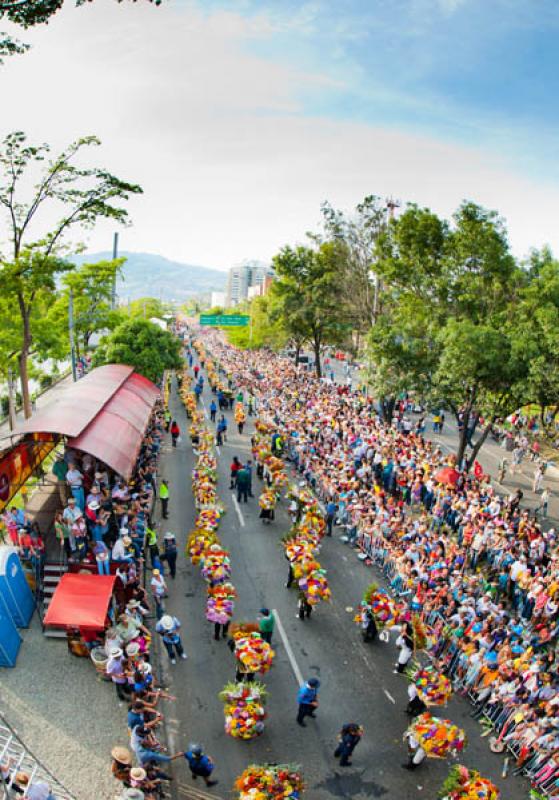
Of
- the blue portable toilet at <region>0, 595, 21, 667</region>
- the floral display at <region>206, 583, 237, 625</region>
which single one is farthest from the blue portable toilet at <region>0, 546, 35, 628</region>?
the floral display at <region>206, 583, 237, 625</region>

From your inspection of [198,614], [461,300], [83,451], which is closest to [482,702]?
[198,614]

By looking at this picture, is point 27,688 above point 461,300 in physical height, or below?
below

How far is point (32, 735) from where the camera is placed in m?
8.91

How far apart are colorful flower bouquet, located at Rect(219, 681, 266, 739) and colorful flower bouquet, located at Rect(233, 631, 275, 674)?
1.64ft

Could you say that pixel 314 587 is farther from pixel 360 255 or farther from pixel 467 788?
pixel 360 255

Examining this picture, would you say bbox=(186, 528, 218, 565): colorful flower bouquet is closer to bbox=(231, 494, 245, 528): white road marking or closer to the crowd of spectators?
bbox=(231, 494, 245, 528): white road marking

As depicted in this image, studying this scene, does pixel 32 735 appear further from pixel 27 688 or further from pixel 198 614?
pixel 198 614

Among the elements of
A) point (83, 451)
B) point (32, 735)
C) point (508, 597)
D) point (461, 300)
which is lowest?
point (32, 735)

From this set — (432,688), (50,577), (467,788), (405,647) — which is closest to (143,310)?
(50,577)

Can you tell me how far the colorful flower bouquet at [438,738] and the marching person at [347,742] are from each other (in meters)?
0.98

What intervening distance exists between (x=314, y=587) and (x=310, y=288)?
98.6ft

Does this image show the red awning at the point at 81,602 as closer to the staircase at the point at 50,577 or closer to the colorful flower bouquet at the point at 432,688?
the staircase at the point at 50,577

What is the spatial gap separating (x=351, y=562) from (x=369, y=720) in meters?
5.76

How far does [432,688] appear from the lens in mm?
9227
